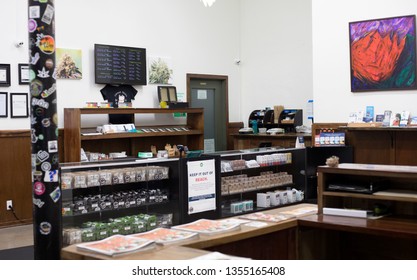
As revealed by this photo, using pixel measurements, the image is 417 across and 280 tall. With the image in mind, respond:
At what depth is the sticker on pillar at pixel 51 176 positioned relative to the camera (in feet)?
14.8

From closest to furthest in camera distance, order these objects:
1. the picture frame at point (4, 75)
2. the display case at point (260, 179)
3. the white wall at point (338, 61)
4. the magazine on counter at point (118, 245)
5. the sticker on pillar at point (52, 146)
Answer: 1. the magazine on counter at point (118, 245)
2. the sticker on pillar at point (52, 146)
3. the display case at point (260, 179)
4. the white wall at point (338, 61)
5. the picture frame at point (4, 75)

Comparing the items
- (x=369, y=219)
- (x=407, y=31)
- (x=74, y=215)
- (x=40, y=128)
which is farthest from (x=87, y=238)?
(x=407, y=31)

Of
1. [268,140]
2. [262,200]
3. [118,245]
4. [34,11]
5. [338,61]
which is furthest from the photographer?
[268,140]

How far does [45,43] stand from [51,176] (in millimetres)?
1040

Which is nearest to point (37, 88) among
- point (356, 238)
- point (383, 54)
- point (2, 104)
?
point (356, 238)

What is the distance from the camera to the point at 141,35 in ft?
34.4

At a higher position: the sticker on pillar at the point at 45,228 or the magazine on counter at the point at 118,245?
the magazine on counter at the point at 118,245

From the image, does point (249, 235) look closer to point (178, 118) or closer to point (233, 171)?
point (233, 171)

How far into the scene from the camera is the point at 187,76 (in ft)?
36.8

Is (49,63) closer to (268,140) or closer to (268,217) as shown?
(268,217)

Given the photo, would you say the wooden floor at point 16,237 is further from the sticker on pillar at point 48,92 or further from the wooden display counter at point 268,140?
the wooden display counter at point 268,140

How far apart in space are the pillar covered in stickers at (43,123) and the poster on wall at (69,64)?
4.90 metres

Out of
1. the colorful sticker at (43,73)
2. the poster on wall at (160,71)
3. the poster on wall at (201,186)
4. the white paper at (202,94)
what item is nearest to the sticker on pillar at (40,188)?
the colorful sticker at (43,73)

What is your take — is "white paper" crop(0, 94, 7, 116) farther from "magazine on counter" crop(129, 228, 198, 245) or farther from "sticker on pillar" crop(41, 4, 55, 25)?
"magazine on counter" crop(129, 228, 198, 245)
